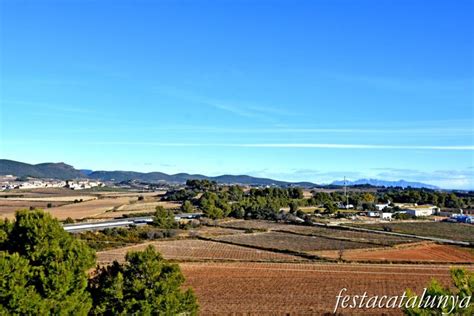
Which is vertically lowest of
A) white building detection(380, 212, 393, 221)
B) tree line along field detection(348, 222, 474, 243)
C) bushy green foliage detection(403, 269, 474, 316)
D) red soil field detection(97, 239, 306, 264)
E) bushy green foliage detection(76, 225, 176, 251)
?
red soil field detection(97, 239, 306, 264)

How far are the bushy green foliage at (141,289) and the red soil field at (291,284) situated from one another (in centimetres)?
723

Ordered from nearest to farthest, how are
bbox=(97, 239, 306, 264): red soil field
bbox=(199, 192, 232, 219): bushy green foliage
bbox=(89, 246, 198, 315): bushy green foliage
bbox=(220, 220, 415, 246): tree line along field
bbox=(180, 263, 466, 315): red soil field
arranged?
bbox=(89, 246, 198, 315): bushy green foliage < bbox=(180, 263, 466, 315): red soil field < bbox=(97, 239, 306, 264): red soil field < bbox=(220, 220, 415, 246): tree line along field < bbox=(199, 192, 232, 219): bushy green foliage

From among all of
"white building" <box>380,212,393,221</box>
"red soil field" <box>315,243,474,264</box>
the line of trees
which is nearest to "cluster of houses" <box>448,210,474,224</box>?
"white building" <box>380,212,393,221</box>

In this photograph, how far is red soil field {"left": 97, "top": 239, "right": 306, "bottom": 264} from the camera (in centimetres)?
4488

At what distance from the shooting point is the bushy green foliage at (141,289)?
18250 mm

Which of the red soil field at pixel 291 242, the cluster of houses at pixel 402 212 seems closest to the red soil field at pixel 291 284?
the red soil field at pixel 291 242

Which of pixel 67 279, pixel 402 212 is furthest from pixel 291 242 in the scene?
pixel 402 212

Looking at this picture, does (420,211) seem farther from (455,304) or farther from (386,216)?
(455,304)

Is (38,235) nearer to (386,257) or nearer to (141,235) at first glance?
(386,257)

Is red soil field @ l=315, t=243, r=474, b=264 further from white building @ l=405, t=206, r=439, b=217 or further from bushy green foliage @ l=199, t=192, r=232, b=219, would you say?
white building @ l=405, t=206, r=439, b=217

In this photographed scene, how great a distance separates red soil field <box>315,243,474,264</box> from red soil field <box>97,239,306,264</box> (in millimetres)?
5930

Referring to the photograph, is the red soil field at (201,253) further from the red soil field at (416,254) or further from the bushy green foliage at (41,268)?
the bushy green foliage at (41,268)

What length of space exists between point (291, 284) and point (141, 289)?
16631mm

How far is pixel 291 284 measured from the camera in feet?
109
